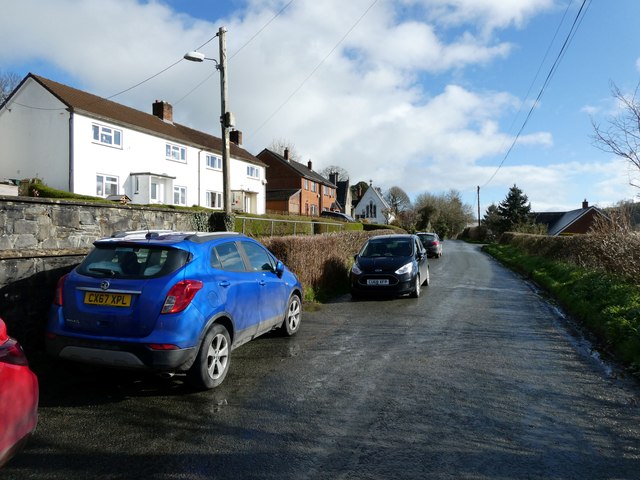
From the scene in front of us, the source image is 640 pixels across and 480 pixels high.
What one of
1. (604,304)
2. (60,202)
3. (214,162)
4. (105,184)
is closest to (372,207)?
(214,162)

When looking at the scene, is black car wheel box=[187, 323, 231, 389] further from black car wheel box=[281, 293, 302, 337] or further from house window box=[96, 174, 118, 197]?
house window box=[96, 174, 118, 197]

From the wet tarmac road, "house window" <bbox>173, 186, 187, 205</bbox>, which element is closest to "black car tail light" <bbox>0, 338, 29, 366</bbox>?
the wet tarmac road

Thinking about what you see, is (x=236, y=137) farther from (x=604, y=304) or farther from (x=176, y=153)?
(x=604, y=304)

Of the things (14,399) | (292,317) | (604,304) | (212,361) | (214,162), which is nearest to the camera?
(14,399)

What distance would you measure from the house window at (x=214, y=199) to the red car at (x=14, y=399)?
35.2 metres

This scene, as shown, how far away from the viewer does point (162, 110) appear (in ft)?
121

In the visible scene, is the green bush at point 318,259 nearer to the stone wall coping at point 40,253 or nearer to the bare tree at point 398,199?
the stone wall coping at point 40,253

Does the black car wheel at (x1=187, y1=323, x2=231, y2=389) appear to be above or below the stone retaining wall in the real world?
below

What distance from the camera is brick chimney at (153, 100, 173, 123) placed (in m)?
37.0

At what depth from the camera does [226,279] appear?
5328 mm

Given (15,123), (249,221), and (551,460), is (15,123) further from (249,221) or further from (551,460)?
(551,460)

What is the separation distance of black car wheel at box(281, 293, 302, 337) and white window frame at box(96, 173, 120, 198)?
2285 cm

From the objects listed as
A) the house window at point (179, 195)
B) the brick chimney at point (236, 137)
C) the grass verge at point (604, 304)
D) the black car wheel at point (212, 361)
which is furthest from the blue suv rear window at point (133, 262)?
the brick chimney at point (236, 137)

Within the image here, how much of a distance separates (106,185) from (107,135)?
2988 millimetres
